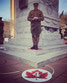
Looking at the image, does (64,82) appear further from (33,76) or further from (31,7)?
(31,7)

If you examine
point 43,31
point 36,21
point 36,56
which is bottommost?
point 36,56

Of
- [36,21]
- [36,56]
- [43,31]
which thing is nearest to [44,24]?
[43,31]

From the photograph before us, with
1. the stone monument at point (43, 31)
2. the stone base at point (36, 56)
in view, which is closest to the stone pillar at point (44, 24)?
the stone monument at point (43, 31)

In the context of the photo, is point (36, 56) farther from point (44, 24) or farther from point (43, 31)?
point (44, 24)

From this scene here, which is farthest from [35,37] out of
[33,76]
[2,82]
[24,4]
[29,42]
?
[24,4]

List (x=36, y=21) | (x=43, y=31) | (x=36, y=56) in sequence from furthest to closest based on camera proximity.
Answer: (x=43, y=31) → (x=36, y=21) → (x=36, y=56)

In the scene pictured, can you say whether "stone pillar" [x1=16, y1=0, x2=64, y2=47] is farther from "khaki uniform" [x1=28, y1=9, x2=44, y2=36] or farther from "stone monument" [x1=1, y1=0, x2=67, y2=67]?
"khaki uniform" [x1=28, y1=9, x2=44, y2=36]

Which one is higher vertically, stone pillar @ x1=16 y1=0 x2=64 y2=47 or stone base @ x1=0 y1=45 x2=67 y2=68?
stone pillar @ x1=16 y1=0 x2=64 y2=47

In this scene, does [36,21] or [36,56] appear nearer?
[36,56]

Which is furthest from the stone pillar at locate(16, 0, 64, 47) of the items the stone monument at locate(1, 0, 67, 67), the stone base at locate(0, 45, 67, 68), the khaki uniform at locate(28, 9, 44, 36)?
the khaki uniform at locate(28, 9, 44, 36)

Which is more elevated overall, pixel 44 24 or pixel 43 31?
pixel 44 24

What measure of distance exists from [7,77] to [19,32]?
438 cm

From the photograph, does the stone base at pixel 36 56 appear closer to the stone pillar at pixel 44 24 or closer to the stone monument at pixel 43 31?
the stone monument at pixel 43 31

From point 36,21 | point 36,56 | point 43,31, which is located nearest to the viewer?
point 36,56
